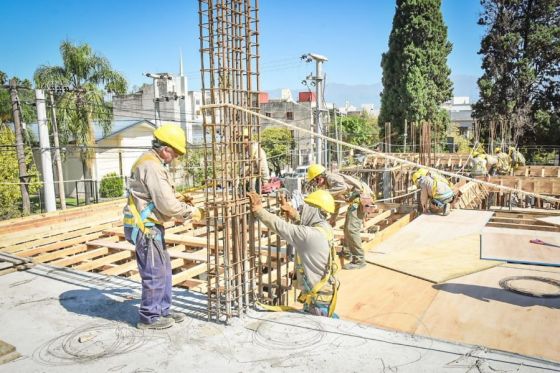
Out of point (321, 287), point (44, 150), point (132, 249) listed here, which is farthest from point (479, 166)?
point (44, 150)

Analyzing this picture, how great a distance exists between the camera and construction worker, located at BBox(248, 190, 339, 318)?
3564mm

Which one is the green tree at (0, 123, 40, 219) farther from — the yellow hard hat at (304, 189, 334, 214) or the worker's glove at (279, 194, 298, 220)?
the yellow hard hat at (304, 189, 334, 214)

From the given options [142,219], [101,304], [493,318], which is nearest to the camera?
[142,219]

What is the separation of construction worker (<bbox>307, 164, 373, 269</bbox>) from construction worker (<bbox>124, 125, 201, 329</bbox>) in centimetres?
269

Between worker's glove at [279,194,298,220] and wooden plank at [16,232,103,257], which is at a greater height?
worker's glove at [279,194,298,220]

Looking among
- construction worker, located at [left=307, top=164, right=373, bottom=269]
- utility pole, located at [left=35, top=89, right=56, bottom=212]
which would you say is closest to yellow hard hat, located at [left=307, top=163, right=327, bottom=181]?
construction worker, located at [left=307, top=164, right=373, bottom=269]

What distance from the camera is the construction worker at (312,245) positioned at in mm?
3564

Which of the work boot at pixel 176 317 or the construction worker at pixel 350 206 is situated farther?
the construction worker at pixel 350 206

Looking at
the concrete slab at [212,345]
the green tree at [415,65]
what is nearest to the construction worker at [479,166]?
the concrete slab at [212,345]

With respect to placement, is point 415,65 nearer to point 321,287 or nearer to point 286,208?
point 286,208

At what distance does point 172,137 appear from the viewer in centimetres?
330

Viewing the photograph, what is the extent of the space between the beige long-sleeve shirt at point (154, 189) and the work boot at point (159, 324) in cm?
83

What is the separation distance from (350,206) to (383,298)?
5.01 feet

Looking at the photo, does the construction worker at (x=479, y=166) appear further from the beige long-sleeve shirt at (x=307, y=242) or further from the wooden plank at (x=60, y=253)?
the wooden plank at (x=60, y=253)
